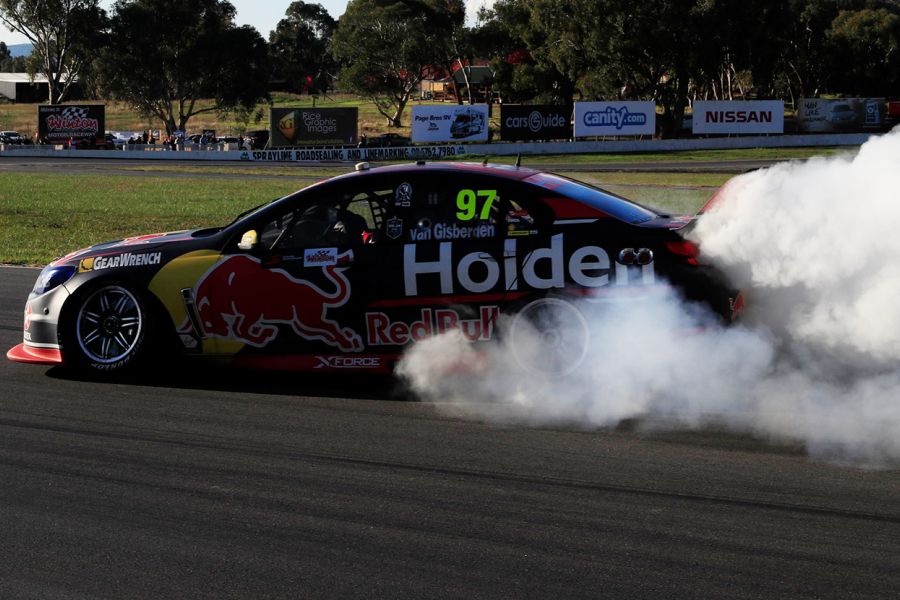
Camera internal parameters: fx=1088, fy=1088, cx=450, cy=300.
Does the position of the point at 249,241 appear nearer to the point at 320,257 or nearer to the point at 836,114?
the point at 320,257

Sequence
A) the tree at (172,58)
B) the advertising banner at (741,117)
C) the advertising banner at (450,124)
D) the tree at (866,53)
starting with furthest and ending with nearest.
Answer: the tree at (172,58) < the tree at (866,53) < the advertising banner at (741,117) < the advertising banner at (450,124)

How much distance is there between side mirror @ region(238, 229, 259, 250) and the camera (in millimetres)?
6742

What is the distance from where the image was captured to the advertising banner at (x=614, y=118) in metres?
51.4

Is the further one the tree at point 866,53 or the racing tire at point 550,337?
the tree at point 866,53

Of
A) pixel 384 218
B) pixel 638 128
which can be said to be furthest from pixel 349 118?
pixel 384 218

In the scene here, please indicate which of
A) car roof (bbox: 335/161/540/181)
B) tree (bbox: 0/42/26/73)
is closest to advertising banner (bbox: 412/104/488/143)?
car roof (bbox: 335/161/540/181)

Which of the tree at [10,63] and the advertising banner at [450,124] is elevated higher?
the tree at [10,63]

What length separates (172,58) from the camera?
70688 millimetres

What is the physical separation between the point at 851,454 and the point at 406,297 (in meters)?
2.61

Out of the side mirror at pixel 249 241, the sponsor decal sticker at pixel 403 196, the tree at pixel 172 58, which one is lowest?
the side mirror at pixel 249 241

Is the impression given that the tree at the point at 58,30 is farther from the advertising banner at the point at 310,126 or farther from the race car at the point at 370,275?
the race car at the point at 370,275

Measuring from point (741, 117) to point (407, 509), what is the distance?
51.0 meters

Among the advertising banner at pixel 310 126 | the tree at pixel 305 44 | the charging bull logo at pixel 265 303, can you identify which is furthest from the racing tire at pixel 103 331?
the tree at pixel 305 44

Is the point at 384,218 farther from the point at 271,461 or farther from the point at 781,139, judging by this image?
the point at 781,139
